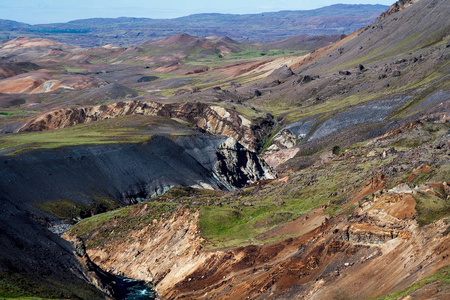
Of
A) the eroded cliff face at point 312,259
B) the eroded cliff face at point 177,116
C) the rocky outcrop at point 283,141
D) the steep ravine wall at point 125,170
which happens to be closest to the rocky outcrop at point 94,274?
the eroded cliff face at point 312,259

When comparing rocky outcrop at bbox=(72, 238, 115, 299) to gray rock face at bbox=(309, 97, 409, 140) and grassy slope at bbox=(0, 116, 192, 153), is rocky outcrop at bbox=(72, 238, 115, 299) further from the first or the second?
gray rock face at bbox=(309, 97, 409, 140)

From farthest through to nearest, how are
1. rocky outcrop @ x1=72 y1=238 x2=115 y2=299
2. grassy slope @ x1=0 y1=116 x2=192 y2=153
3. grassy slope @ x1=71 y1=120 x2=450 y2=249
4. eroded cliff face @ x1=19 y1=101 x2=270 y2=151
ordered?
eroded cliff face @ x1=19 y1=101 x2=270 y2=151
grassy slope @ x1=0 y1=116 x2=192 y2=153
grassy slope @ x1=71 y1=120 x2=450 y2=249
rocky outcrop @ x1=72 y1=238 x2=115 y2=299

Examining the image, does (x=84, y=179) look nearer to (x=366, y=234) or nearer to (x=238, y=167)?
(x=238, y=167)

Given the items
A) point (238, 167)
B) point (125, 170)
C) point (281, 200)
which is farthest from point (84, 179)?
point (281, 200)

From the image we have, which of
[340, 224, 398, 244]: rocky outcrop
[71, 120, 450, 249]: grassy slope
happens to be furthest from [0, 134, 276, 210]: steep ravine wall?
[340, 224, 398, 244]: rocky outcrop

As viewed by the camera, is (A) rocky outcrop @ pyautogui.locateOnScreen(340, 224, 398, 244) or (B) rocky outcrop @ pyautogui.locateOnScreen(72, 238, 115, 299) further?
(B) rocky outcrop @ pyautogui.locateOnScreen(72, 238, 115, 299)

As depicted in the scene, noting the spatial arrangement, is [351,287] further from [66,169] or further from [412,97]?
[412,97]
